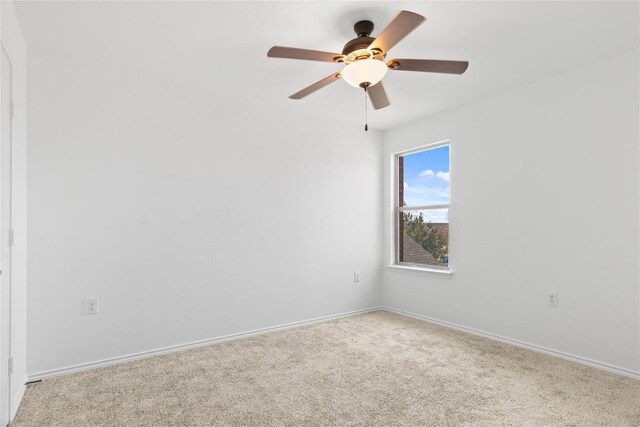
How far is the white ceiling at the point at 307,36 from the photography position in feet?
7.02

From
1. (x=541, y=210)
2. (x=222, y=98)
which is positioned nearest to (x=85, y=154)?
(x=222, y=98)

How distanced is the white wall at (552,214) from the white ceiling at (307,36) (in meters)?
0.28

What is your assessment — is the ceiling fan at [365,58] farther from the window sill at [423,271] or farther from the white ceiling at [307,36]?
the window sill at [423,271]

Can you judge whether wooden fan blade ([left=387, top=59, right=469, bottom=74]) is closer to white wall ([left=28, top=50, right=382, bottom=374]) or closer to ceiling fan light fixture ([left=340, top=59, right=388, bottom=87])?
ceiling fan light fixture ([left=340, top=59, right=388, bottom=87])

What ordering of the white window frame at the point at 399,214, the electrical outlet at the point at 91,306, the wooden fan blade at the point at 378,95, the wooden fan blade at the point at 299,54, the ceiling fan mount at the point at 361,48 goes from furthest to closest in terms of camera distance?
the white window frame at the point at 399,214 < the electrical outlet at the point at 91,306 < the wooden fan blade at the point at 378,95 < the ceiling fan mount at the point at 361,48 < the wooden fan blade at the point at 299,54

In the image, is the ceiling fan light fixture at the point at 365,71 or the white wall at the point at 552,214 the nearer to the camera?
the ceiling fan light fixture at the point at 365,71

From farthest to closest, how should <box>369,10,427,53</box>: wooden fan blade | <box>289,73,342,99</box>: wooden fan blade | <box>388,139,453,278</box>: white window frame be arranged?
1. <box>388,139,453,278</box>: white window frame
2. <box>289,73,342,99</box>: wooden fan blade
3. <box>369,10,427,53</box>: wooden fan blade

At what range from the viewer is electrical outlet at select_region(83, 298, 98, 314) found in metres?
2.80

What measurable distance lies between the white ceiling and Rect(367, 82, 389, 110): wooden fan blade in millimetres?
307

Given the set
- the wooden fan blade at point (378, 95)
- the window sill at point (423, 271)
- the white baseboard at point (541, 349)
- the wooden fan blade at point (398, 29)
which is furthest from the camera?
A: the window sill at point (423, 271)

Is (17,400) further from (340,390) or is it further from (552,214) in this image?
(552,214)

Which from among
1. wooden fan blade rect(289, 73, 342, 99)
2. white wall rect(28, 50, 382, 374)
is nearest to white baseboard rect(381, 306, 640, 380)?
white wall rect(28, 50, 382, 374)

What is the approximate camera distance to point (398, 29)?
1846mm

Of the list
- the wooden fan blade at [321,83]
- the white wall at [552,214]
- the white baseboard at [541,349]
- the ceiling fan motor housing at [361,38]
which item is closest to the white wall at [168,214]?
the white baseboard at [541,349]
